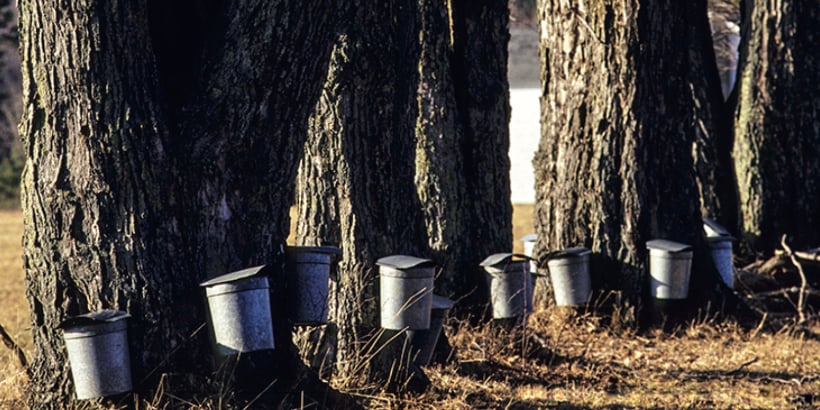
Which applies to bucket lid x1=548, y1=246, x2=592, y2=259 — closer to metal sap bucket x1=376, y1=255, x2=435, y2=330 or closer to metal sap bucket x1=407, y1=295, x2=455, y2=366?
metal sap bucket x1=407, y1=295, x2=455, y2=366

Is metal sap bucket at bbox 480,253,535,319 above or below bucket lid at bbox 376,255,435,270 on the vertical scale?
below

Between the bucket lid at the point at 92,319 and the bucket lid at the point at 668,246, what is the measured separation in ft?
15.2

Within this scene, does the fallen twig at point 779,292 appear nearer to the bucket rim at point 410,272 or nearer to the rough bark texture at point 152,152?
the bucket rim at point 410,272

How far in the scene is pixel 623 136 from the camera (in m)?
8.41

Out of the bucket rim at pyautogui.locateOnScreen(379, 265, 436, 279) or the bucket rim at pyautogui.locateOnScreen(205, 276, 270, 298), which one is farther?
the bucket rim at pyautogui.locateOnScreen(379, 265, 436, 279)

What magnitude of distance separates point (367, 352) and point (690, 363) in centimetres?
266

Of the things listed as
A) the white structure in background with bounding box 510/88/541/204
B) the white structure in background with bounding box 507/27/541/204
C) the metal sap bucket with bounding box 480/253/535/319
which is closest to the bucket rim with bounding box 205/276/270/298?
the metal sap bucket with bounding box 480/253/535/319

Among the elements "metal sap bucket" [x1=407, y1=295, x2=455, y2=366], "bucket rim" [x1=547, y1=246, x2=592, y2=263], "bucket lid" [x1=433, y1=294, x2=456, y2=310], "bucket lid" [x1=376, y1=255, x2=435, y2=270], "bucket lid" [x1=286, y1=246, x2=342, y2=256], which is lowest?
"metal sap bucket" [x1=407, y1=295, x2=455, y2=366]

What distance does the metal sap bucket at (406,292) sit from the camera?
564 cm

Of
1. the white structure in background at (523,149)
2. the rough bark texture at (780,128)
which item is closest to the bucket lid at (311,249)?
the rough bark texture at (780,128)

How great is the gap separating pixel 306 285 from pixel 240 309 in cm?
56

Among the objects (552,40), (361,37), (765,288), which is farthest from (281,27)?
(765,288)

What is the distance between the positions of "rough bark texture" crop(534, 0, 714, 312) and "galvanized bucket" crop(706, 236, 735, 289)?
0.09 m

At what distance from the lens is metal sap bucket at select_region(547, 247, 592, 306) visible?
8195 millimetres
